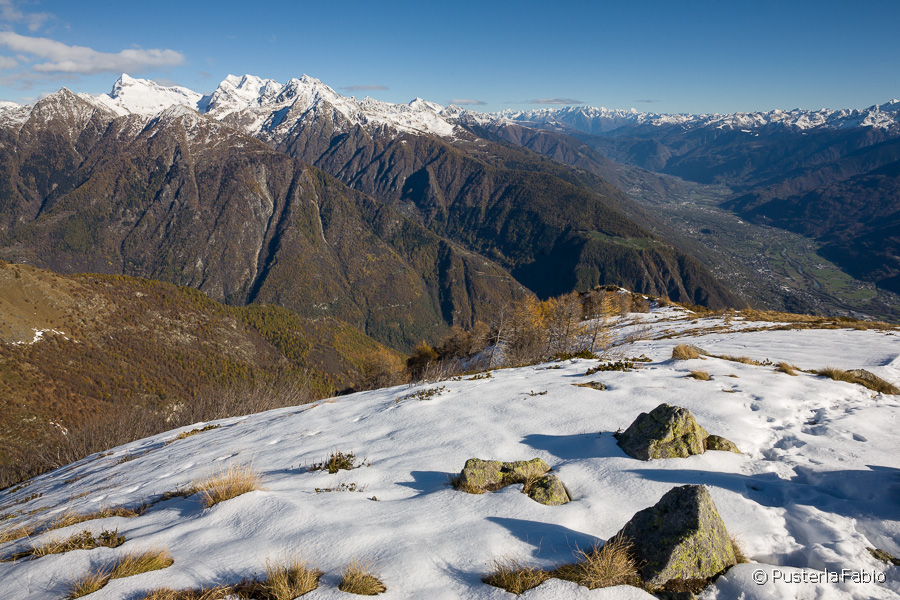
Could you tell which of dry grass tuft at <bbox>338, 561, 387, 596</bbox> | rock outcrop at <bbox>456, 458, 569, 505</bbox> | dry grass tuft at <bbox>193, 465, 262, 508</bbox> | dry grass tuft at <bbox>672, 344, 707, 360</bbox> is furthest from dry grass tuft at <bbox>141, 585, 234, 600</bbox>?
dry grass tuft at <bbox>672, 344, 707, 360</bbox>

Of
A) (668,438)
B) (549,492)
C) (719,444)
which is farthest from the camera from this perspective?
(719,444)

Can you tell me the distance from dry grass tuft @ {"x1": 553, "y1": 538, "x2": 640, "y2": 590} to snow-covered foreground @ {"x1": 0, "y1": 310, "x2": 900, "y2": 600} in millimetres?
134

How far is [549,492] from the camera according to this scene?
6.77 metres

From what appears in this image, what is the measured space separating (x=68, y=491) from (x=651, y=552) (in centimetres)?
1698

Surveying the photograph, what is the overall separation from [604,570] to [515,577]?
3.44 ft

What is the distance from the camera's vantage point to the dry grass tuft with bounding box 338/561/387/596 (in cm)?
426

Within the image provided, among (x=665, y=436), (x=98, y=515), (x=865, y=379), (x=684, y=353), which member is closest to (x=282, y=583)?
(x=98, y=515)

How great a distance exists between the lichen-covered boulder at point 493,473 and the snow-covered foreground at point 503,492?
312mm

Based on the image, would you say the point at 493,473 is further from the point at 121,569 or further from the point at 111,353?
the point at 111,353

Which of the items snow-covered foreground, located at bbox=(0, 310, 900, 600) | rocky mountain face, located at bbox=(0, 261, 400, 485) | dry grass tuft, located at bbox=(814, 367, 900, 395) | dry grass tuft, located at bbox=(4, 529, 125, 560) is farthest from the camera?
rocky mountain face, located at bbox=(0, 261, 400, 485)

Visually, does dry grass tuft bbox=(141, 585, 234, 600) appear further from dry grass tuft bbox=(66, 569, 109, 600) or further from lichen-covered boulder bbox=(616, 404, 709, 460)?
lichen-covered boulder bbox=(616, 404, 709, 460)

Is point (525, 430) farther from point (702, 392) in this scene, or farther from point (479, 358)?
point (479, 358)

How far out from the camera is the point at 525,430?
34.0 ft

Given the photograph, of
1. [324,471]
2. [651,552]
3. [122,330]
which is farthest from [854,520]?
[122,330]
